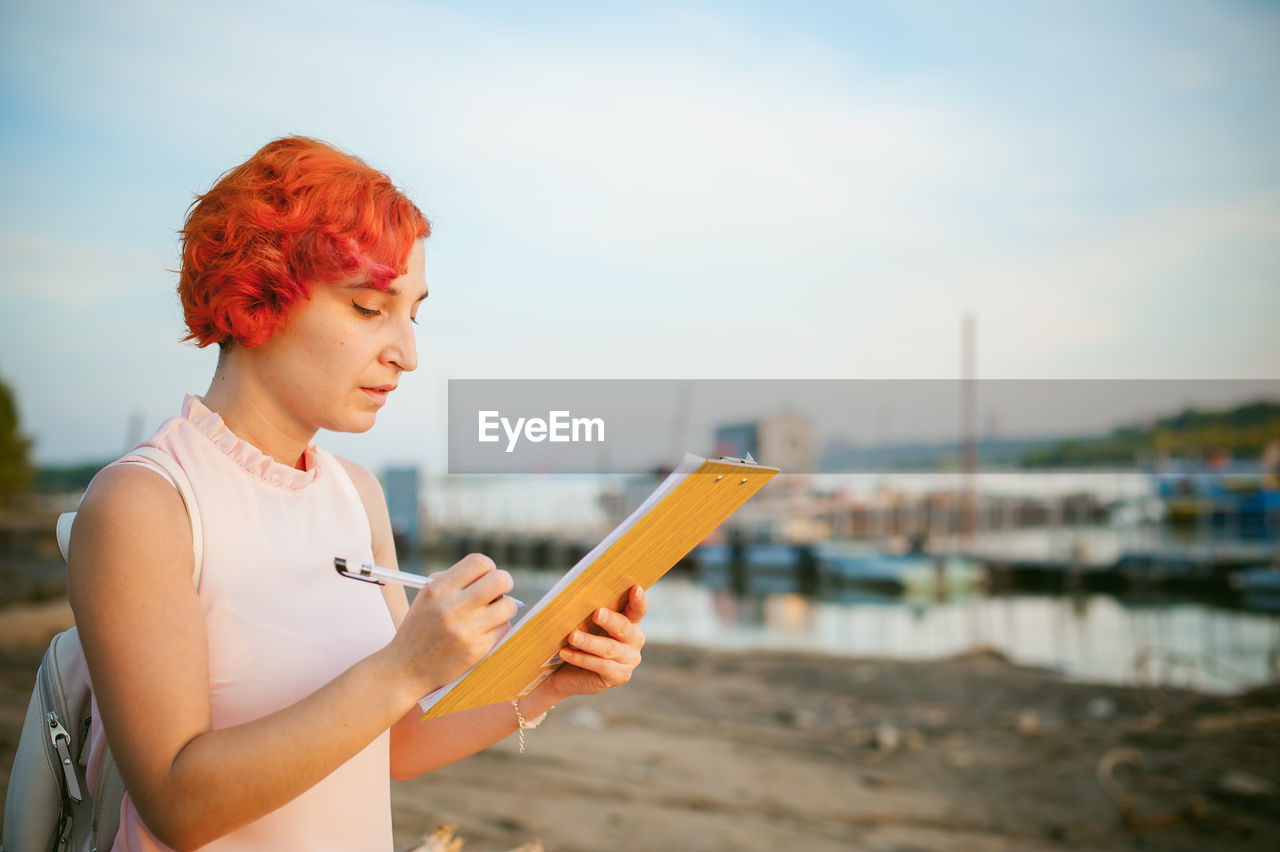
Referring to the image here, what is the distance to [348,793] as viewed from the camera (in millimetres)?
1396

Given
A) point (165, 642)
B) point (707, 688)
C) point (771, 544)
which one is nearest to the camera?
point (165, 642)

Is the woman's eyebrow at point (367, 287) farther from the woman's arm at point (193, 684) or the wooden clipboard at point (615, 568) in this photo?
the wooden clipboard at point (615, 568)

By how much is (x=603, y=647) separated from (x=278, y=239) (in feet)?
2.54

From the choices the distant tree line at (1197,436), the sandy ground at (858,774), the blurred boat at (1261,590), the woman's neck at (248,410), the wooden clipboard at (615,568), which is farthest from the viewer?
the distant tree line at (1197,436)

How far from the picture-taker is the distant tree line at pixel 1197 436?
147 ft

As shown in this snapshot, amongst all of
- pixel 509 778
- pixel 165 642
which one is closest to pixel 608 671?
pixel 165 642

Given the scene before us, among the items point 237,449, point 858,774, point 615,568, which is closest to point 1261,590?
point 858,774

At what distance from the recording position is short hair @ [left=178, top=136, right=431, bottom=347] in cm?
130

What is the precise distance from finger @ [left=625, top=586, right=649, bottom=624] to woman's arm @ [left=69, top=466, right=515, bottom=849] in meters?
0.23

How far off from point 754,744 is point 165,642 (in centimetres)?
751

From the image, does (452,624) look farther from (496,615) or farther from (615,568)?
(615,568)

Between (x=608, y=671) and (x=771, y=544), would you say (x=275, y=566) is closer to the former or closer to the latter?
(x=608, y=671)

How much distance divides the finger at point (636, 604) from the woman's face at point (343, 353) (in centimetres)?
49

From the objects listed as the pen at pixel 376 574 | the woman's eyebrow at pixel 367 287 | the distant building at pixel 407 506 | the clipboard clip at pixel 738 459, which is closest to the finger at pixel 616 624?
the pen at pixel 376 574
